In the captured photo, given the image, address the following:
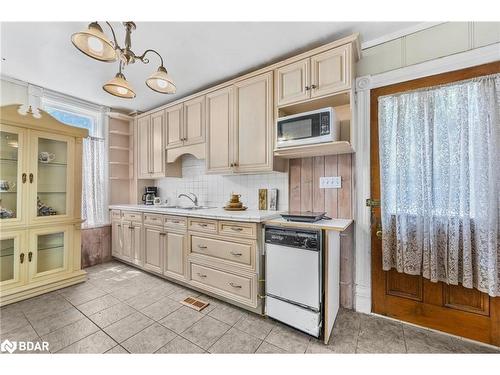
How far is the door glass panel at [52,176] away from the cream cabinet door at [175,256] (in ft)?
4.37

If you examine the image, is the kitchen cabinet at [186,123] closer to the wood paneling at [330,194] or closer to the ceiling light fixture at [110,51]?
the ceiling light fixture at [110,51]

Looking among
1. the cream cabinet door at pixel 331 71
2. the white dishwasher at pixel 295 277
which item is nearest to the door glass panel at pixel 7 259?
the white dishwasher at pixel 295 277

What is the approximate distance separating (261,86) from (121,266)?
10.3 ft

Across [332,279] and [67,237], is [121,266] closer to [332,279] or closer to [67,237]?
[67,237]

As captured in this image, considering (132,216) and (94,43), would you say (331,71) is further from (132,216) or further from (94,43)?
(132,216)

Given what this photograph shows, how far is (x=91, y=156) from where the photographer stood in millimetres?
3244

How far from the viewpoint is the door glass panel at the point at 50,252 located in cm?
238

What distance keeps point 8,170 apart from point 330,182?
3.40 metres

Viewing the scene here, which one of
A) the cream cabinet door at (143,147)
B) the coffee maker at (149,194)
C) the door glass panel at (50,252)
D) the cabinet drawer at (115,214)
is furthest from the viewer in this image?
the coffee maker at (149,194)

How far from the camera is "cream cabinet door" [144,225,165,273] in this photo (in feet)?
8.58

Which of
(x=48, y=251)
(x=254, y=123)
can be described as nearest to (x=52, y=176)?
(x=48, y=251)

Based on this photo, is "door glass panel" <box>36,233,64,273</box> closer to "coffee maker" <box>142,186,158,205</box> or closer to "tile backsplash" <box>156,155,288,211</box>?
"coffee maker" <box>142,186,158,205</box>

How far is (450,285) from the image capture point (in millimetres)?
1641

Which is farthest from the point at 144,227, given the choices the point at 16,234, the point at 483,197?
the point at 483,197
